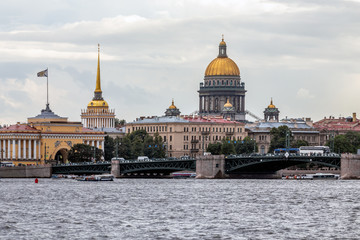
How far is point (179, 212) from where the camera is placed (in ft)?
236

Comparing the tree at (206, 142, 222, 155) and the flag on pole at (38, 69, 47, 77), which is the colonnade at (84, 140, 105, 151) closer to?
the tree at (206, 142, 222, 155)

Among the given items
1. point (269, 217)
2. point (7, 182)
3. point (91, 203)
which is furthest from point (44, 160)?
point (269, 217)

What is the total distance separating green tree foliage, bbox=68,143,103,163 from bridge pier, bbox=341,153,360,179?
121ft

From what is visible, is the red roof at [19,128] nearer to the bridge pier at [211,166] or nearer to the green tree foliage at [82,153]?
the green tree foliage at [82,153]

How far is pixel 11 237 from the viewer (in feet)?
191

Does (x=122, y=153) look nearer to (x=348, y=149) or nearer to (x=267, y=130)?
(x=348, y=149)

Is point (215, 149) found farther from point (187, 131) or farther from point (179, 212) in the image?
point (179, 212)

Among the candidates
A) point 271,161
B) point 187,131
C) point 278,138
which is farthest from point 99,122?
point 271,161

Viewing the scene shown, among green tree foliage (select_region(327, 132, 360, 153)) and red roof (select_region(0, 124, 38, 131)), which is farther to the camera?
green tree foliage (select_region(327, 132, 360, 153))

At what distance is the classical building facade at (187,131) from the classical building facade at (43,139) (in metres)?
23.7

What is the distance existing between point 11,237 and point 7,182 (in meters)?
56.0

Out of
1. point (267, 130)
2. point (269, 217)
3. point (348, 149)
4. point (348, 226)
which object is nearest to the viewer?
point (348, 226)

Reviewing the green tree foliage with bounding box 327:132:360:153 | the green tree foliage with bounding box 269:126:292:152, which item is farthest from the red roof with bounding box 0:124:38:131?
the green tree foliage with bounding box 327:132:360:153

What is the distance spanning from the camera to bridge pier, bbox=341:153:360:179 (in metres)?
114
